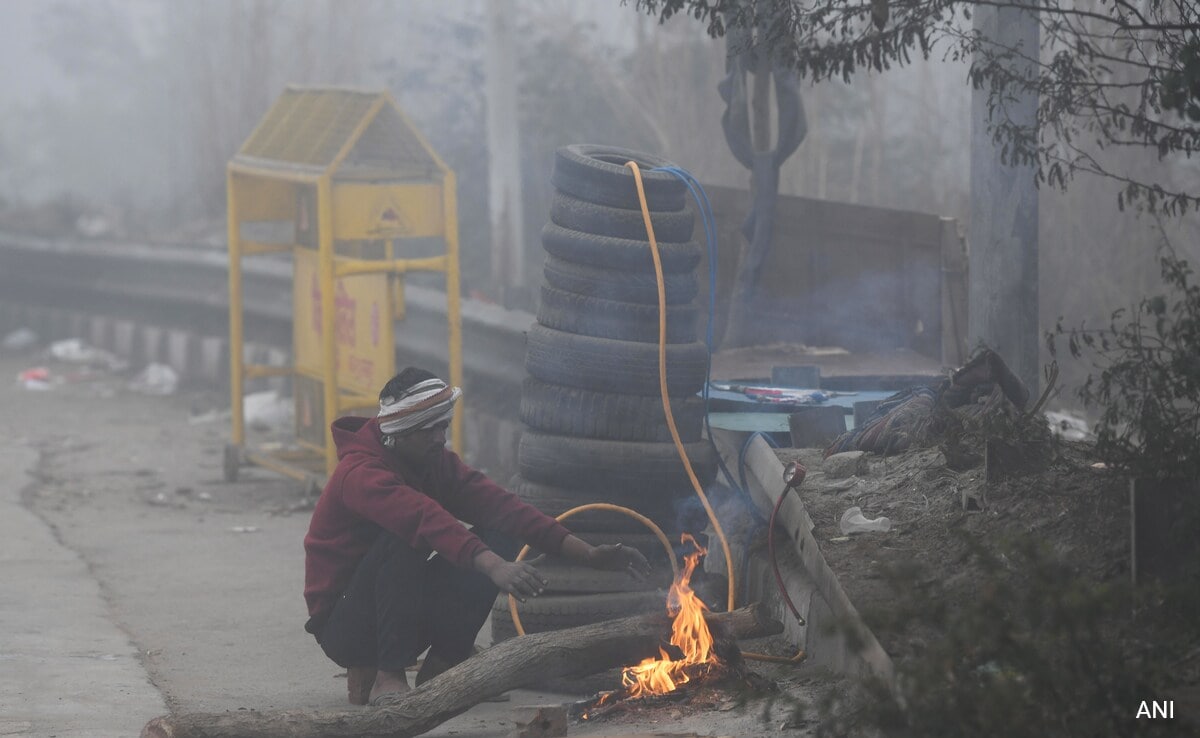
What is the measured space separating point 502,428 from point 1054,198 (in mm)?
4759

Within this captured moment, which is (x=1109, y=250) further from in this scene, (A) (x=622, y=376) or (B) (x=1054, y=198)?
(A) (x=622, y=376)

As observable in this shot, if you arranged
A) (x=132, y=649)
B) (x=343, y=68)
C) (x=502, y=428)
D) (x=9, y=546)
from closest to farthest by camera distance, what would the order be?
(x=132, y=649) → (x=9, y=546) → (x=502, y=428) → (x=343, y=68)

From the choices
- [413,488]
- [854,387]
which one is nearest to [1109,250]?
[854,387]

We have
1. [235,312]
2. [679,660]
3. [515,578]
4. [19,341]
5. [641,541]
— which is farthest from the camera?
[19,341]

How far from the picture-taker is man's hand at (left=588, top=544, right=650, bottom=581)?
5547 mm

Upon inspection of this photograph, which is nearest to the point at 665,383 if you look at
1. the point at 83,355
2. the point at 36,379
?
the point at 36,379

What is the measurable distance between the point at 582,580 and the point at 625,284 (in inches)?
54.0

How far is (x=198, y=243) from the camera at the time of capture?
1803cm

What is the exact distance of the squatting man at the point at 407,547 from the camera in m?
5.38

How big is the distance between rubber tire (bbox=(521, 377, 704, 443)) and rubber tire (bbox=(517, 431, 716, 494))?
49 millimetres

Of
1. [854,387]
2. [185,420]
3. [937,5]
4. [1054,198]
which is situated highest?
[937,5]

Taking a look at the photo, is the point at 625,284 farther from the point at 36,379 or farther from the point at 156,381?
the point at 36,379

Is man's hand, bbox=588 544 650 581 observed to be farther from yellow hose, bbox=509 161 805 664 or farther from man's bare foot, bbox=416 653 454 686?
man's bare foot, bbox=416 653 454 686

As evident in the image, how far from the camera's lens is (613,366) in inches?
266
